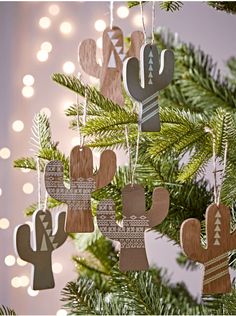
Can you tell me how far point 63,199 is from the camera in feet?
2.87

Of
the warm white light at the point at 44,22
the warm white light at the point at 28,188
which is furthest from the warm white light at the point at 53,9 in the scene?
the warm white light at the point at 28,188

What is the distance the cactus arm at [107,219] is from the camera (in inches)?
34.8

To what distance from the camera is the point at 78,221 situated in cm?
88

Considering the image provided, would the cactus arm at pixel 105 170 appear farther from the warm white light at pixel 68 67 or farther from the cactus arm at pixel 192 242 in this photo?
the warm white light at pixel 68 67

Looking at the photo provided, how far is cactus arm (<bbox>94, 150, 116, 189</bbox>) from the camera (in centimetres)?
89

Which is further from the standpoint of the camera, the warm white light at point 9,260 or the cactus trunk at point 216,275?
the warm white light at point 9,260

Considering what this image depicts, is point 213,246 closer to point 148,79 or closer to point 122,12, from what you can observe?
point 148,79

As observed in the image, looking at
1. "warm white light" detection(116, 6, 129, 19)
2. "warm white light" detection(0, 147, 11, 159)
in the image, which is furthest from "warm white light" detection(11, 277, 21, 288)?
"warm white light" detection(116, 6, 129, 19)

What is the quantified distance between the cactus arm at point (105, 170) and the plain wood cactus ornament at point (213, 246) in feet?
0.38

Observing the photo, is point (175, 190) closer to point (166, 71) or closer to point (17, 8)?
point (166, 71)

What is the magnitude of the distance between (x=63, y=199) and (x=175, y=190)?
0.24 meters

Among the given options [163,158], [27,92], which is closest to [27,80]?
[27,92]

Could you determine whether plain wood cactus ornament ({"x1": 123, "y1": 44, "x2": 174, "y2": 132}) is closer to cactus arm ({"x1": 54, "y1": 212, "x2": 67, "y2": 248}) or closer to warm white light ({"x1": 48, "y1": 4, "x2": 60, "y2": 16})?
cactus arm ({"x1": 54, "y1": 212, "x2": 67, "y2": 248})

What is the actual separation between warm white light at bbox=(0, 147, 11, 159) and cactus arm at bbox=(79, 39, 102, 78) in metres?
0.89
